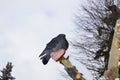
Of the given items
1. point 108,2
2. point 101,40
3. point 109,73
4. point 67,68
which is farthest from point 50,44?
point 108,2

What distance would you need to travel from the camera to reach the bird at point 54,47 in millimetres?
7113

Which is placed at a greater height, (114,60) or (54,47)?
(54,47)

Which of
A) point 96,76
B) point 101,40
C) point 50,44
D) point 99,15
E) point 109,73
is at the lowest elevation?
point 109,73

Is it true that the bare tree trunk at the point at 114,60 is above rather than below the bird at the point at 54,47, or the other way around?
below

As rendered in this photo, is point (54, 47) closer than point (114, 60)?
No

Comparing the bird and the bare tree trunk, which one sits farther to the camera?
the bird

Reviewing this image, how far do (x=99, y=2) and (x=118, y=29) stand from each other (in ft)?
46.3

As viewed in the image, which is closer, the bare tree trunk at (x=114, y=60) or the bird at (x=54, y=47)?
the bare tree trunk at (x=114, y=60)

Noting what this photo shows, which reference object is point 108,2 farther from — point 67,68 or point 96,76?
point 67,68

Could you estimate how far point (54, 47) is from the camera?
7.25 meters

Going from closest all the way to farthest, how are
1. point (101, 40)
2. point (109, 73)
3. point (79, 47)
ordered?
point (109, 73)
point (101, 40)
point (79, 47)

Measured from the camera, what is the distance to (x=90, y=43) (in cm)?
2027

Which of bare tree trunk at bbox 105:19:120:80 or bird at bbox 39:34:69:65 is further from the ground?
bird at bbox 39:34:69:65

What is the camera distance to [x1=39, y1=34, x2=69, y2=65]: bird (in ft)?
23.3
